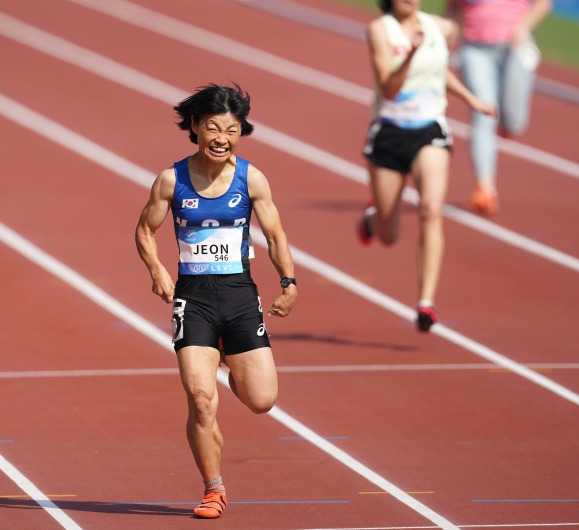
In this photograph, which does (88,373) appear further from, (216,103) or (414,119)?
(216,103)

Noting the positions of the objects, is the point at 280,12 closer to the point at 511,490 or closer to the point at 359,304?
the point at 359,304

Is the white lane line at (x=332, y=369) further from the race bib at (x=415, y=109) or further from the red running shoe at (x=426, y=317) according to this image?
the race bib at (x=415, y=109)

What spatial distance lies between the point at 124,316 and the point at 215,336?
14.8 feet

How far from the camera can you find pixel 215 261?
743cm

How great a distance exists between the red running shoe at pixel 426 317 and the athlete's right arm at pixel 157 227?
140 inches

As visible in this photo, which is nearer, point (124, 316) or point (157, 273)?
point (157, 273)

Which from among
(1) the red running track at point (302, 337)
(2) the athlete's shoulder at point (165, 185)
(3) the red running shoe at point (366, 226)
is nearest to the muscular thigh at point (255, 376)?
(1) the red running track at point (302, 337)

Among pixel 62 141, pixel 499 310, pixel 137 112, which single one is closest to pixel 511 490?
pixel 499 310

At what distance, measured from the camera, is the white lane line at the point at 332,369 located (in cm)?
1030

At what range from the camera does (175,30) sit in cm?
2500

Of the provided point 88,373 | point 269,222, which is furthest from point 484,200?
point 269,222

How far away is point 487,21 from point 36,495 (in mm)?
8839

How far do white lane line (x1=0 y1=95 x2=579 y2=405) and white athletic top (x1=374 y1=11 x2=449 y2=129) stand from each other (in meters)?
1.59

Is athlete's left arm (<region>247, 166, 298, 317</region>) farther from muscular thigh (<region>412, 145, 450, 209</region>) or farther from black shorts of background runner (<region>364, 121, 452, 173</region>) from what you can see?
black shorts of background runner (<region>364, 121, 452, 173</region>)
